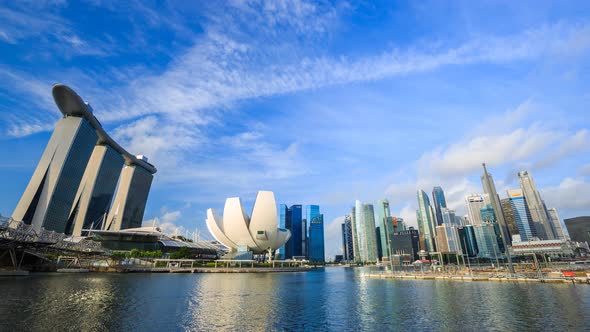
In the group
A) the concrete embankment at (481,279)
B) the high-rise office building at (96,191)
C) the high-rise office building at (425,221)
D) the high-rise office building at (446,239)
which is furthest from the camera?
the high-rise office building at (425,221)


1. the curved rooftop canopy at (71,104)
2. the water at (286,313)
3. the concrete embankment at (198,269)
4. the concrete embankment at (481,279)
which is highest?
the curved rooftop canopy at (71,104)

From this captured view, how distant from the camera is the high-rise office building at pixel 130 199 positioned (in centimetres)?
11412

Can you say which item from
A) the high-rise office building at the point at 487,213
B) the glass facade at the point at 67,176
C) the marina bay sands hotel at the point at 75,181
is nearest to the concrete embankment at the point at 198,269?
the marina bay sands hotel at the point at 75,181

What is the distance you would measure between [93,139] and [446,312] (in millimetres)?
101205

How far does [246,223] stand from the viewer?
80.1 metres

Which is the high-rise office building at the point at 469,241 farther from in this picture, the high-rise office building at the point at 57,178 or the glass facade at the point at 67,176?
the high-rise office building at the point at 57,178

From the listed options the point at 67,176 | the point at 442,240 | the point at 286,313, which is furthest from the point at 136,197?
the point at 442,240

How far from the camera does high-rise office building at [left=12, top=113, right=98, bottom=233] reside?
73438 millimetres

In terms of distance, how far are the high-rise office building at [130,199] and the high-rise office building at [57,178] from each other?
107 feet

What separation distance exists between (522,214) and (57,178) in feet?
638

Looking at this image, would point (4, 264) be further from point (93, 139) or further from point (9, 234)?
point (93, 139)

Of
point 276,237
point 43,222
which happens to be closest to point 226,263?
point 276,237

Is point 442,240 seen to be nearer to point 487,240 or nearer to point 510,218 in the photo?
point 487,240

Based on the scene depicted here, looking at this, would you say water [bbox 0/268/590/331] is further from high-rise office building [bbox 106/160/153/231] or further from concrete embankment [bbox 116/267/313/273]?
high-rise office building [bbox 106/160/153/231]
